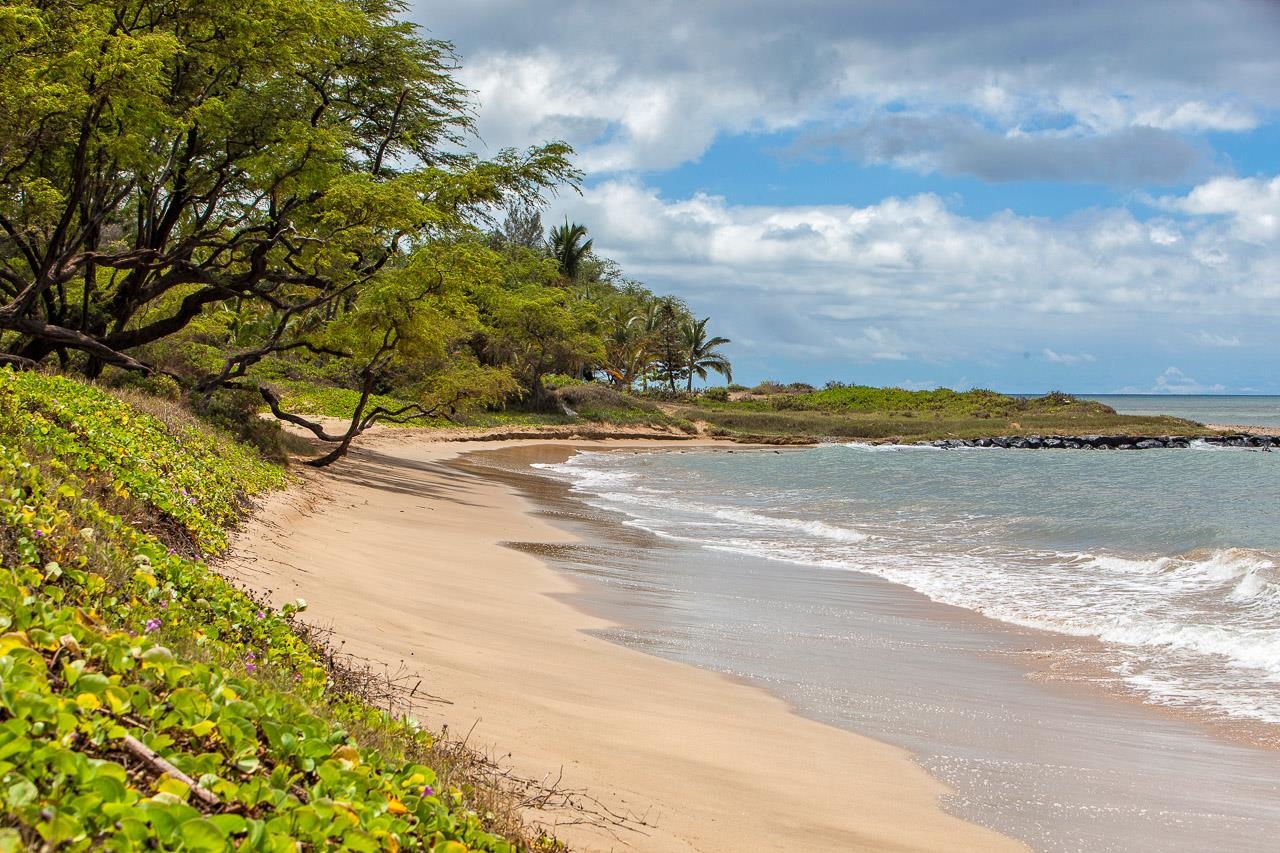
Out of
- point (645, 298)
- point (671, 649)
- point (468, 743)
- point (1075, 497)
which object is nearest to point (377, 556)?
point (671, 649)

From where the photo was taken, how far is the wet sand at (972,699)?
203 inches

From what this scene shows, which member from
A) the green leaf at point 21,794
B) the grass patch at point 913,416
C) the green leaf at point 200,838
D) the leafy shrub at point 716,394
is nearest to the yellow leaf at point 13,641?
the green leaf at point 21,794

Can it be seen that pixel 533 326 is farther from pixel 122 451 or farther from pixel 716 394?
pixel 122 451

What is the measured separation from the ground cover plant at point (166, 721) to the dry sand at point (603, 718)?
0.92m

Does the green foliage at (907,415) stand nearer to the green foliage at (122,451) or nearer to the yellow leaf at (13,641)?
the green foliage at (122,451)

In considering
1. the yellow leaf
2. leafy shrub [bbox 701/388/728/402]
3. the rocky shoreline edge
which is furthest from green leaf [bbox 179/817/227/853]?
leafy shrub [bbox 701/388/728/402]

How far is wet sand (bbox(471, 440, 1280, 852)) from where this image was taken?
5164 millimetres

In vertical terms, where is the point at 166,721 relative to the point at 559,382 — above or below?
below

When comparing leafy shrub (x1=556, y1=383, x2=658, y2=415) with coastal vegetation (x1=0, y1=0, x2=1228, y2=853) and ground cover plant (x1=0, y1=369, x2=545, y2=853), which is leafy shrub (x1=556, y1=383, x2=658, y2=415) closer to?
coastal vegetation (x1=0, y1=0, x2=1228, y2=853)

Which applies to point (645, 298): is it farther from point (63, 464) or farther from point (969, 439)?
point (63, 464)

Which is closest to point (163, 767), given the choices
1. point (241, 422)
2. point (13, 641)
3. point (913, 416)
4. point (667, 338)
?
point (13, 641)

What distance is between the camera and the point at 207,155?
17500 millimetres

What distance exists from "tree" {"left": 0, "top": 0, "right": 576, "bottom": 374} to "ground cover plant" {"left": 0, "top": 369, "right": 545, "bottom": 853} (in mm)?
8408

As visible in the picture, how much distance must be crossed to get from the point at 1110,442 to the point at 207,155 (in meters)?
45.7
